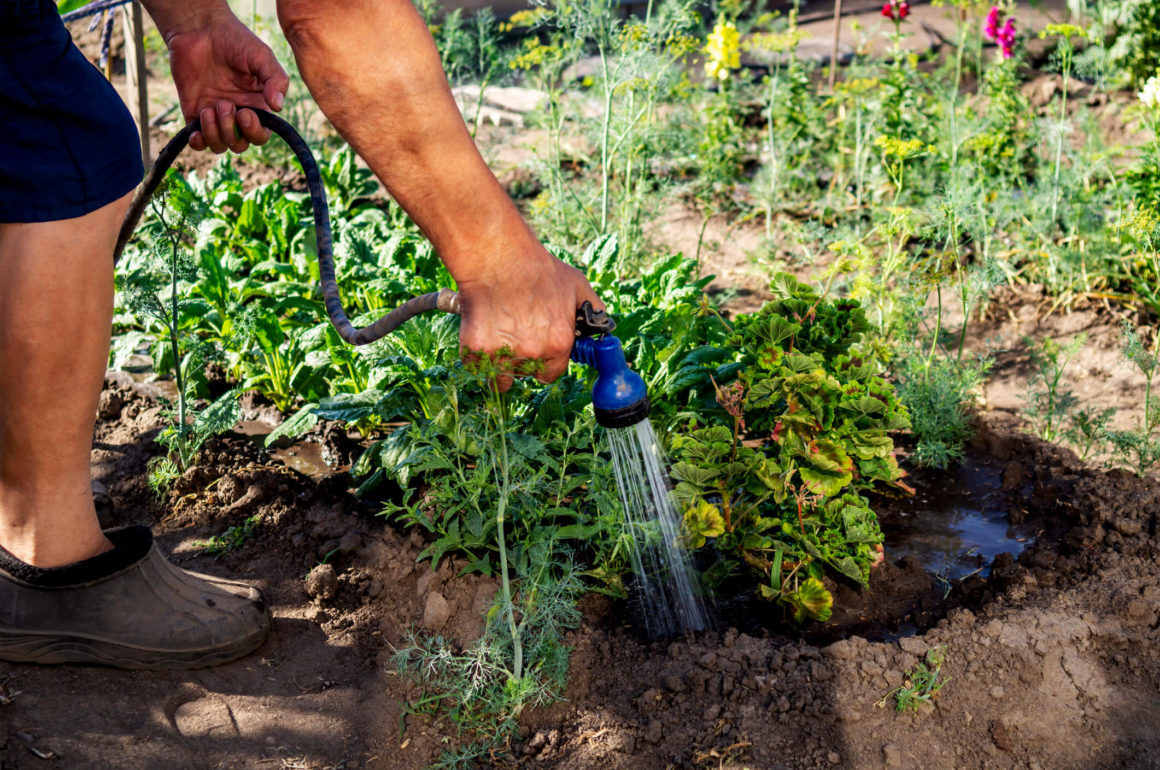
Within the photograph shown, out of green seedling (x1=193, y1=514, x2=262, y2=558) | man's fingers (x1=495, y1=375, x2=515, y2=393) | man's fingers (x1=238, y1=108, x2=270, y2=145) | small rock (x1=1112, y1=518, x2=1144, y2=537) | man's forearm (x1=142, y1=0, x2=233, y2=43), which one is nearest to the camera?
man's fingers (x1=495, y1=375, x2=515, y2=393)

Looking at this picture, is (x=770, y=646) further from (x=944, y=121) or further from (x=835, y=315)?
(x=944, y=121)

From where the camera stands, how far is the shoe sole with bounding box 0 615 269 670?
Answer: 2092mm

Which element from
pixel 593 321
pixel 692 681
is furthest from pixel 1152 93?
pixel 692 681

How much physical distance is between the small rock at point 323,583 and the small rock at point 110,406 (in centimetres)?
139

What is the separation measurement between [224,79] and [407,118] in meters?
0.83

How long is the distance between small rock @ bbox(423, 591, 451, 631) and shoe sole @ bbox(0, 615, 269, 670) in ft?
1.27

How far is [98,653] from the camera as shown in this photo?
213 centimetres

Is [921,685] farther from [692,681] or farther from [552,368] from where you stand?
[552,368]

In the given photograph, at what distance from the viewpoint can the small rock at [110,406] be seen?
135 inches

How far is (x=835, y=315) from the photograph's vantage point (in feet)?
8.50

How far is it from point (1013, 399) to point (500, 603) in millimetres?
2283

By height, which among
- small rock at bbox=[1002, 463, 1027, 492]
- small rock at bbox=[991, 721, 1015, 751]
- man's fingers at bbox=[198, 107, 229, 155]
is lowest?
small rock at bbox=[1002, 463, 1027, 492]

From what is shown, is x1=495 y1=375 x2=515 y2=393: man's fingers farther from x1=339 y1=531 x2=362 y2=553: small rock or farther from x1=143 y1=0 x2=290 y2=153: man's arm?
x1=143 y1=0 x2=290 y2=153: man's arm

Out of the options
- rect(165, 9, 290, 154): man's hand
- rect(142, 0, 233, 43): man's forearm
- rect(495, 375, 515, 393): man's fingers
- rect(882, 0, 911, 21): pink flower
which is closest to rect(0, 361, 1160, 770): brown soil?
rect(495, 375, 515, 393): man's fingers
